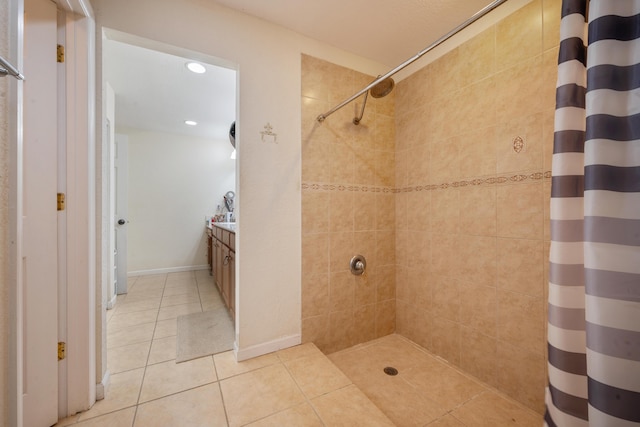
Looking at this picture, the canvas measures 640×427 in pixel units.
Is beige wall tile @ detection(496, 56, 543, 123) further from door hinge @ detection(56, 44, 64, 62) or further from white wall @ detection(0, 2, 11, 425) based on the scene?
door hinge @ detection(56, 44, 64, 62)

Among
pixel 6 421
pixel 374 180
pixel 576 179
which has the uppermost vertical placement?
pixel 374 180

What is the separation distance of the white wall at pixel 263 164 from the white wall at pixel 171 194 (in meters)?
3.10

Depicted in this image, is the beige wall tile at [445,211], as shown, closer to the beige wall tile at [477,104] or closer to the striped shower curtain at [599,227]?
the beige wall tile at [477,104]

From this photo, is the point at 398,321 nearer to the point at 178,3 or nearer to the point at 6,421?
the point at 6,421

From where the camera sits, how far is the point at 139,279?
11.5 feet

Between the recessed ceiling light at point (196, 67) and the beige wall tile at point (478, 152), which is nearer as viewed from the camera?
the beige wall tile at point (478, 152)

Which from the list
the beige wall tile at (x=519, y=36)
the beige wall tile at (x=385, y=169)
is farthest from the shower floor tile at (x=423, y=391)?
the beige wall tile at (x=519, y=36)

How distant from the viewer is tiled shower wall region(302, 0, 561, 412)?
49.8 inches

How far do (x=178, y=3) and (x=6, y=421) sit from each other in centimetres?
192

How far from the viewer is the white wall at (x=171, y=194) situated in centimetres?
376

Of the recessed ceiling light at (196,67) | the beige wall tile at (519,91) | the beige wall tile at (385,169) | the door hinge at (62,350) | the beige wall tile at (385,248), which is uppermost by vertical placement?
the recessed ceiling light at (196,67)

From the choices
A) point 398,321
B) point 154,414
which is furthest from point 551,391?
point 154,414

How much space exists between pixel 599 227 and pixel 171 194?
4708mm

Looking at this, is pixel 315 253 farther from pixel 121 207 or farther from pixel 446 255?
pixel 121 207
